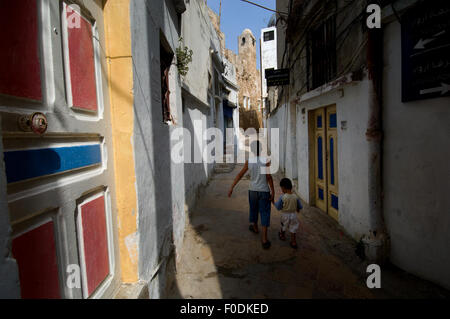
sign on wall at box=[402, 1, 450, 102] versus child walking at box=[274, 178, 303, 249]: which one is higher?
sign on wall at box=[402, 1, 450, 102]

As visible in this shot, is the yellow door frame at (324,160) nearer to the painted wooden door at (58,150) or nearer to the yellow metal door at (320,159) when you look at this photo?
the yellow metal door at (320,159)

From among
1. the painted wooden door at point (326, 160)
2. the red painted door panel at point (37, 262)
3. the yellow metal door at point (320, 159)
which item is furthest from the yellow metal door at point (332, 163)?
the red painted door panel at point (37, 262)

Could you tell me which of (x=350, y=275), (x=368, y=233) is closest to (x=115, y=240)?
(x=350, y=275)

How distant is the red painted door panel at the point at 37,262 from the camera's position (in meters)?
1.13

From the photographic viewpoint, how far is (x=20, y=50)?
116 cm

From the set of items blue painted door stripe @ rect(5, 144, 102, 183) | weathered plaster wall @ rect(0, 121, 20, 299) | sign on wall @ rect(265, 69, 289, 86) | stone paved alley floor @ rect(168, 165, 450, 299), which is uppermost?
sign on wall @ rect(265, 69, 289, 86)

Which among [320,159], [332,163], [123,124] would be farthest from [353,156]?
[123,124]

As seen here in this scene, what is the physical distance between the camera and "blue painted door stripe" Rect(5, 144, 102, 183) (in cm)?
110

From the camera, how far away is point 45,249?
1.29m

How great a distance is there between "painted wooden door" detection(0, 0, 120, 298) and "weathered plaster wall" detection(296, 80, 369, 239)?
3.50 metres

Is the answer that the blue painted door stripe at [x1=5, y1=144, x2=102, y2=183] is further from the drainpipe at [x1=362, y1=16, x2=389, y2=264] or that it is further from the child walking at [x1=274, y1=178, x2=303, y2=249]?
the drainpipe at [x1=362, y1=16, x2=389, y2=264]


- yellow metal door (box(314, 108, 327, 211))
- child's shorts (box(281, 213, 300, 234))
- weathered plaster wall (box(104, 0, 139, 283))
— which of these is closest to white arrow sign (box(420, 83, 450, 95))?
child's shorts (box(281, 213, 300, 234))

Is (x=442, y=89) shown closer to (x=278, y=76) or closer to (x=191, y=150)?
(x=191, y=150)
